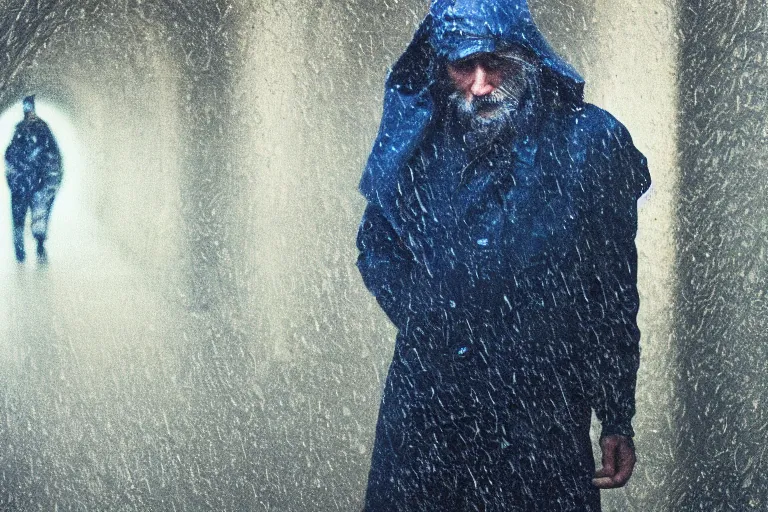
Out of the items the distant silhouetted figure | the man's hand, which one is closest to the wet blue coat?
the distant silhouetted figure

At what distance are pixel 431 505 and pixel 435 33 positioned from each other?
3.68 feet

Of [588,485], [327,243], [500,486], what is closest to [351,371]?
[327,243]

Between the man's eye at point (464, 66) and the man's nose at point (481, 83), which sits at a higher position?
the man's eye at point (464, 66)

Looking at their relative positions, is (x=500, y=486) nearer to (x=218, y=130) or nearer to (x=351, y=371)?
(x=351, y=371)

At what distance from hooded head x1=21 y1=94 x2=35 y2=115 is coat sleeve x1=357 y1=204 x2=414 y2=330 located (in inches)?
43.9

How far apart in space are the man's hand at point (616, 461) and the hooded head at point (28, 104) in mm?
1870

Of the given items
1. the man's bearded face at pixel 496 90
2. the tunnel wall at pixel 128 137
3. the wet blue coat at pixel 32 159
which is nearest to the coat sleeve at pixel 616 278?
the man's bearded face at pixel 496 90

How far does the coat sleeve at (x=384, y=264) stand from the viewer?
2.08m

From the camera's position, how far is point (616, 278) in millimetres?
1994

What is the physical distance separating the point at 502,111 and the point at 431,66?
0.20m

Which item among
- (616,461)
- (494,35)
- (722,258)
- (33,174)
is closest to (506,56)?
(494,35)

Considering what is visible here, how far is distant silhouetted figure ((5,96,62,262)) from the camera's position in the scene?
98.5 inches

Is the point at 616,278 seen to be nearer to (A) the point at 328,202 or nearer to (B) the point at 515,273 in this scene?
(B) the point at 515,273

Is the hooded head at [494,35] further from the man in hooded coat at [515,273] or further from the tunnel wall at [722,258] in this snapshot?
the tunnel wall at [722,258]
